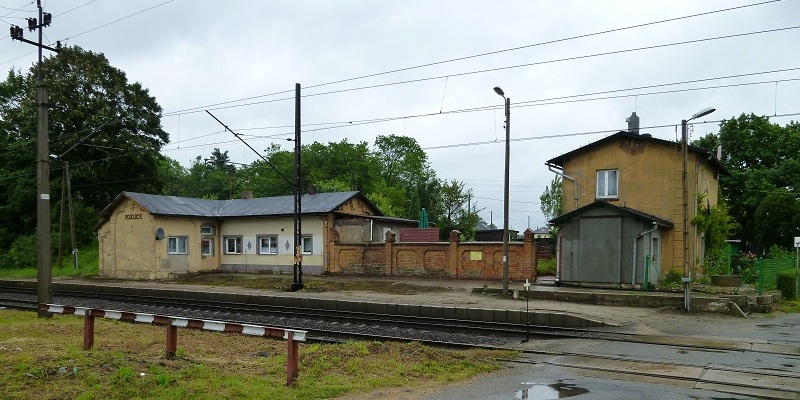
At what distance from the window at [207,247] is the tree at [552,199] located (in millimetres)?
43445

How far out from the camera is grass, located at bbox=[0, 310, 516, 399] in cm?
789

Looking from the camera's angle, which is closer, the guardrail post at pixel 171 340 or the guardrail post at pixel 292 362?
the guardrail post at pixel 292 362

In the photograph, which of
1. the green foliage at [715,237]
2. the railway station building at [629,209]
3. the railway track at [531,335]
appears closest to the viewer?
the railway track at [531,335]

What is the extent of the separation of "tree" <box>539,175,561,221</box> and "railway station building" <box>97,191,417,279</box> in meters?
36.2

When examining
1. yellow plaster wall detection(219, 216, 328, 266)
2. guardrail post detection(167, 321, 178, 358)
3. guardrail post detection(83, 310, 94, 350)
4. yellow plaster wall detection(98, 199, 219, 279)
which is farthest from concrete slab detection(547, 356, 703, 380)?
yellow plaster wall detection(98, 199, 219, 279)

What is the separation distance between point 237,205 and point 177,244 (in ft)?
17.3

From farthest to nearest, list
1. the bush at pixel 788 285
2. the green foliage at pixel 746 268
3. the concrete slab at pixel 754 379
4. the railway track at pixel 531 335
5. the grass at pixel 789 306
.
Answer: the green foliage at pixel 746 268, the bush at pixel 788 285, the grass at pixel 789 306, the railway track at pixel 531 335, the concrete slab at pixel 754 379

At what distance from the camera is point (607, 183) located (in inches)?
1101

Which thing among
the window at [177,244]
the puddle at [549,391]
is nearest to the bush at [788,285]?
the puddle at [549,391]

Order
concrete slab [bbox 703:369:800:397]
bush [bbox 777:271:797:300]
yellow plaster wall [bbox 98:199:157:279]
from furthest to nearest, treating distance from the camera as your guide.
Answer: yellow plaster wall [bbox 98:199:157:279] → bush [bbox 777:271:797:300] → concrete slab [bbox 703:369:800:397]

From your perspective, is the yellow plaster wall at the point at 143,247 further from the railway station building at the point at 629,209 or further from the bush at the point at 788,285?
the bush at the point at 788,285

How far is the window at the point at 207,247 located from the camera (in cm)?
3984

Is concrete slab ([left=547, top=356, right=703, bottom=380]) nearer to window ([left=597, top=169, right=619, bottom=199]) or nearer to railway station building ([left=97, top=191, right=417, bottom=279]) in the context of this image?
window ([left=597, top=169, right=619, bottom=199])

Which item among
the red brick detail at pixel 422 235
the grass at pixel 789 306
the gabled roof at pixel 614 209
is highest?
the gabled roof at pixel 614 209
